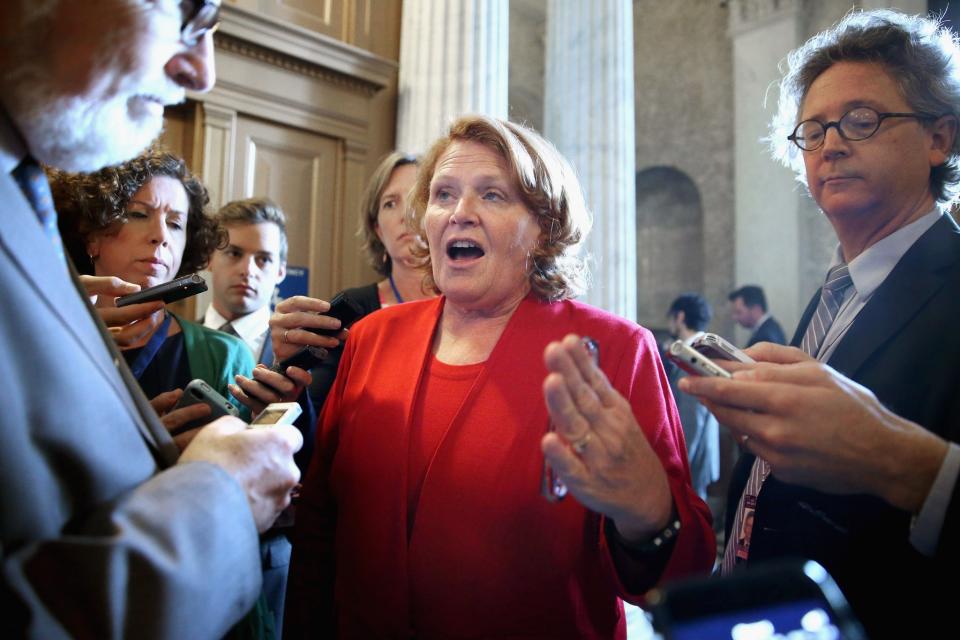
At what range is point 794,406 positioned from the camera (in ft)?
3.22

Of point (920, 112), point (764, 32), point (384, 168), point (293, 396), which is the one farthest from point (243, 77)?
point (764, 32)

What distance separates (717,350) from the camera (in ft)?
3.73

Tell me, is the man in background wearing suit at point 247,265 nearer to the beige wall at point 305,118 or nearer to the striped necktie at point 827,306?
the beige wall at point 305,118

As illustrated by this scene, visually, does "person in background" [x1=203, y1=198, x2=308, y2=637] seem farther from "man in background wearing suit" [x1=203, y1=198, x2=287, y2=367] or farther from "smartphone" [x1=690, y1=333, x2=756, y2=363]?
"smartphone" [x1=690, y1=333, x2=756, y2=363]

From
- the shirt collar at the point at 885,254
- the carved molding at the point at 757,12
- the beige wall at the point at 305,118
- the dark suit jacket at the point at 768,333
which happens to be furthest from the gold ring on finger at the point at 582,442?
the carved molding at the point at 757,12

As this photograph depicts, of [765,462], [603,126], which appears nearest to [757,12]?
[603,126]

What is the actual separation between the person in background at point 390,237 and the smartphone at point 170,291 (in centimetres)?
101

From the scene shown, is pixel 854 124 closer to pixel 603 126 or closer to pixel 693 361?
pixel 693 361

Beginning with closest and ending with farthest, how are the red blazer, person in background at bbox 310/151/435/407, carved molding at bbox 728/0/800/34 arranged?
the red blazer → person in background at bbox 310/151/435/407 → carved molding at bbox 728/0/800/34

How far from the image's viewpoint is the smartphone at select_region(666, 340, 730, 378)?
3.47ft

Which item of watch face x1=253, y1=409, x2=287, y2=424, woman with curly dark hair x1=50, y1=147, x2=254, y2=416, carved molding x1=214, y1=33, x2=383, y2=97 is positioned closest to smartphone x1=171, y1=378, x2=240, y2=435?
watch face x1=253, y1=409, x2=287, y2=424

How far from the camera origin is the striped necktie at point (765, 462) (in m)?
1.50

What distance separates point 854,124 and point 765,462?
80 centimetres

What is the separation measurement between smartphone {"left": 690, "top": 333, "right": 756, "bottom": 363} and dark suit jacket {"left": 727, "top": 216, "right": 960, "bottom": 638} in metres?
0.35
